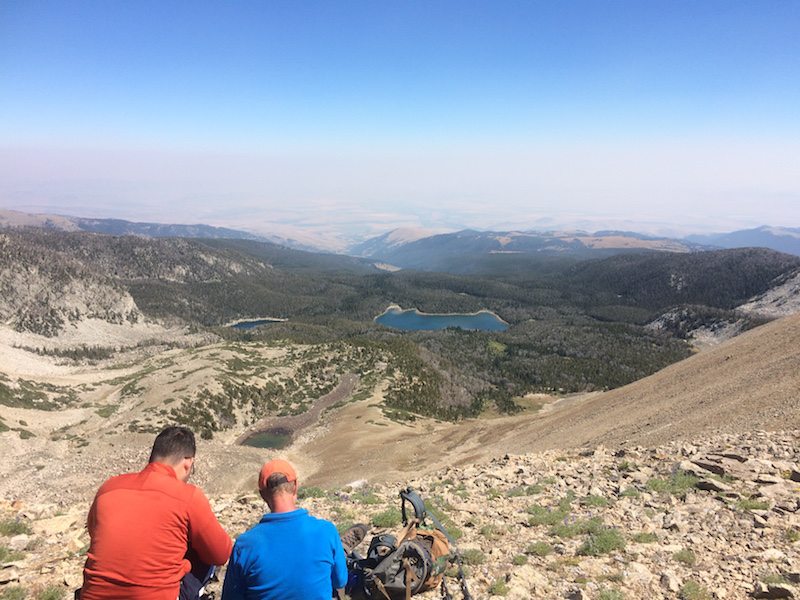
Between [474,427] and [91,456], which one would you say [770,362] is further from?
[91,456]

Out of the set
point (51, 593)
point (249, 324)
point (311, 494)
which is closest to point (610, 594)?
point (51, 593)

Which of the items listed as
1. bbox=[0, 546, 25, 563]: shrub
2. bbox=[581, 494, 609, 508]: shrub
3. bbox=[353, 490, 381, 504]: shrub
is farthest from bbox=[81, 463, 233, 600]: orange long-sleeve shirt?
bbox=[581, 494, 609, 508]: shrub

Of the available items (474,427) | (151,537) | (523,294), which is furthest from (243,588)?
(523,294)

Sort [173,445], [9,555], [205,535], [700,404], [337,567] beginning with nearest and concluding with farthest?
[337,567] < [205,535] < [173,445] < [9,555] < [700,404]

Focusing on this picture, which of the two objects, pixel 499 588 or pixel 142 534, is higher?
pixel 142 534

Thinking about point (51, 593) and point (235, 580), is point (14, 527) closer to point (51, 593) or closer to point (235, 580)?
point (51, 593)

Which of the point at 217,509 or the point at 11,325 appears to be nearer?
the point at 217,509

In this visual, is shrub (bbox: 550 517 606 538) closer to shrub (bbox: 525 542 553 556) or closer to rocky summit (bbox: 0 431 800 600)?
rocky summit (bbox: 0 431 800 600)
